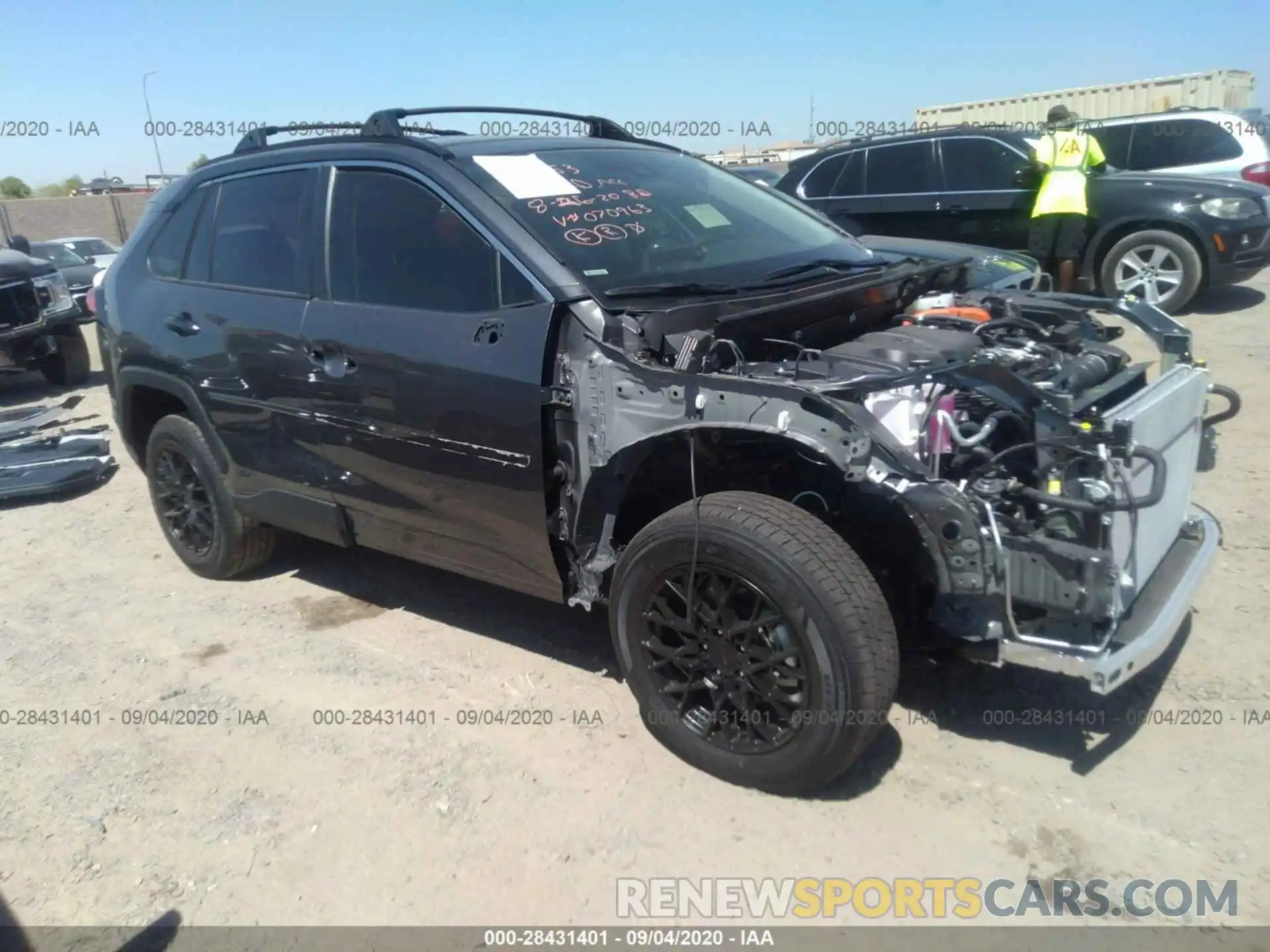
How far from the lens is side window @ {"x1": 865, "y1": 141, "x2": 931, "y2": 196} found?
9.30m

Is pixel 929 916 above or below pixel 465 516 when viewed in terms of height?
below

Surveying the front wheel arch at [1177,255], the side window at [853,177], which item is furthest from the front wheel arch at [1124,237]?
the side window at [853,177]

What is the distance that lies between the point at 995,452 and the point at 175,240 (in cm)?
371

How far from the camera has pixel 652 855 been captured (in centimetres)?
277

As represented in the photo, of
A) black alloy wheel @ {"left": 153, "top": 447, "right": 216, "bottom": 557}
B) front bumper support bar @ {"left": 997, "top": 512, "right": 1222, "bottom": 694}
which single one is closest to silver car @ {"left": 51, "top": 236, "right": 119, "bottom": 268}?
black alloy wheel @ {"left": 153, "top": 447, "right": 216, "bottom": 557}

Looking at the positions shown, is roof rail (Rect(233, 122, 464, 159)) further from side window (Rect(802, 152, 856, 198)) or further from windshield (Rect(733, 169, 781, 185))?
windshield (Rect(733, 169, 781, 185))

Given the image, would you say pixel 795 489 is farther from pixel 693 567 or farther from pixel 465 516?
pixel 465 516

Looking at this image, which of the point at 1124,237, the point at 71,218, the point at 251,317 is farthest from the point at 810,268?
the point at 71,218

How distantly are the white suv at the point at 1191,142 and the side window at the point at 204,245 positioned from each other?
818 cm

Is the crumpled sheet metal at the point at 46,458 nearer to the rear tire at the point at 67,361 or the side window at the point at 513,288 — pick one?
the rear tire at the point at 67,361

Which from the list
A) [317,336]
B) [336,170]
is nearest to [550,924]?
[317,336]

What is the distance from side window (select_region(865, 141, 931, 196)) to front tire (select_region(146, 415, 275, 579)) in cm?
695

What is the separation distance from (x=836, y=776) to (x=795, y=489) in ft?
2.99

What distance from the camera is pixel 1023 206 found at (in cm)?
888
